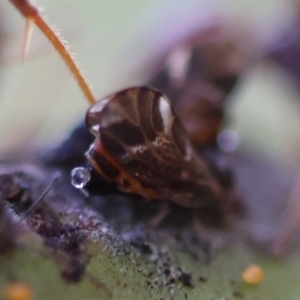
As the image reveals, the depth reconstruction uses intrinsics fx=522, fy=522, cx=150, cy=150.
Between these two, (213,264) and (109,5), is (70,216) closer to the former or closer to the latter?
(213,264)

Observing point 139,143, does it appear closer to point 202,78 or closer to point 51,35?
point 51,35

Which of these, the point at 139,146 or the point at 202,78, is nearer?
the point at 139,146

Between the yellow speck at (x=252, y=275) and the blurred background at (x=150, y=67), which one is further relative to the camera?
the blurred background at (x=150, y=67)

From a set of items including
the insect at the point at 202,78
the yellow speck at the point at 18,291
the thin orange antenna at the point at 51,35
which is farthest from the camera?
the insect at the point at 202,78

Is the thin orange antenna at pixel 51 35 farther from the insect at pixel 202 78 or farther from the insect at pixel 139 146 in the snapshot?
the insect at pixel 202 78

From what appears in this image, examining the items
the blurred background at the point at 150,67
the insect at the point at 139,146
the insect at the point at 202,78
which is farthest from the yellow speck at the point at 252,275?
the blurred background at the point at 150,67

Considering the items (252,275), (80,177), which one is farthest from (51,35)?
(252,275)
